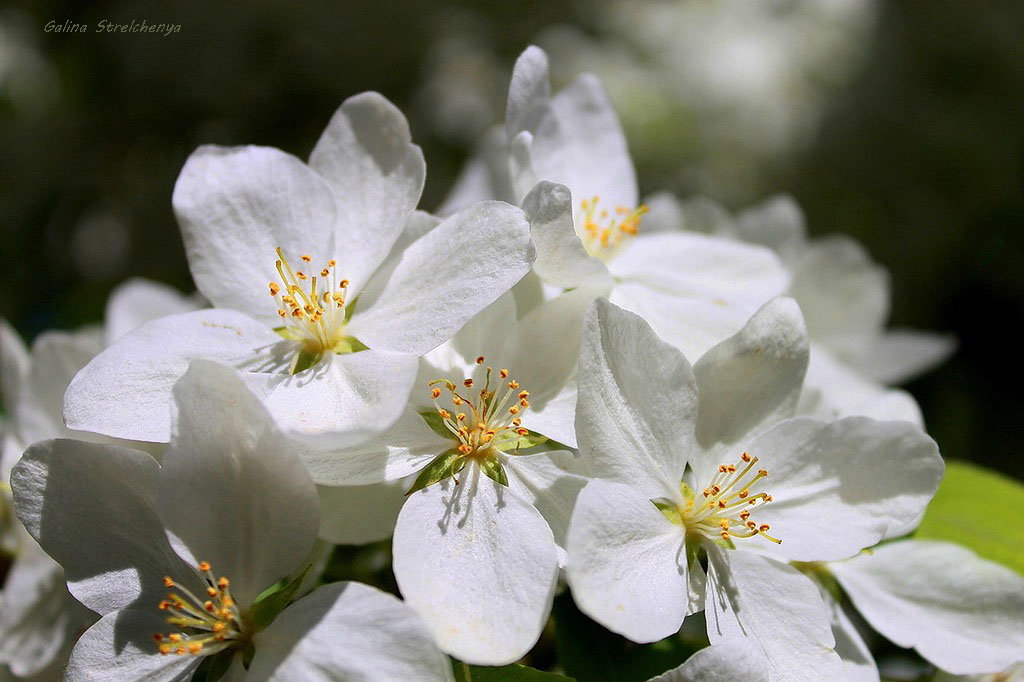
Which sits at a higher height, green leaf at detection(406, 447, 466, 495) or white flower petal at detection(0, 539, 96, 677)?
green leaf at detection(406, 447, 466, 495)

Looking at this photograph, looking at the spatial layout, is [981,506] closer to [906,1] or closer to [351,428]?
[351,428]

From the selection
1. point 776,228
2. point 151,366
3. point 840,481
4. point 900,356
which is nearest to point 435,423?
point 151,366

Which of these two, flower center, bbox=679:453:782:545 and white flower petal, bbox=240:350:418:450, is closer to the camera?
white flower petal, bbox=240:350:418:450

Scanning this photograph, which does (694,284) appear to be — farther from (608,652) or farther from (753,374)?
(608,652)

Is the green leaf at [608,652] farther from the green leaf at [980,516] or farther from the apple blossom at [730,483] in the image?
the green leaf at [980,516]

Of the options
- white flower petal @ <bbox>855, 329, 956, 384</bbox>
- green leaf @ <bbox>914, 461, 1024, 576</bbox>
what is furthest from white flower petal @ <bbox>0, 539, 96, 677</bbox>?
white flower petal @ <bbox>855, 329, 956, 384</bbox>

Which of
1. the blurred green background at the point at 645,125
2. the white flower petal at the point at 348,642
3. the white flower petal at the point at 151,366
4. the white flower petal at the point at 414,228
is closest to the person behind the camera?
the white flower petal at the point at 348,642

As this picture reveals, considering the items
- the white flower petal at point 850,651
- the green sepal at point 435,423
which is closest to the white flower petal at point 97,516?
the green sepal at point 435,423

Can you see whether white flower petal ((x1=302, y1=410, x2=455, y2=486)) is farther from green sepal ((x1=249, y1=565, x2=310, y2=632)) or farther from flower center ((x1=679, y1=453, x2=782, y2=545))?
flower center ((x1=679, y1=453, x2=782, y2=545))
